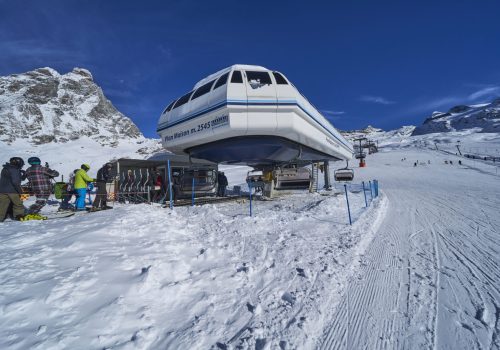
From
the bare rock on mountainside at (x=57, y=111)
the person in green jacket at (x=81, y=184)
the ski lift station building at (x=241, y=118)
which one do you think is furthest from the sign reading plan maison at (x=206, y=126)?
the bare rock on mountainside at (x=57, y=111)

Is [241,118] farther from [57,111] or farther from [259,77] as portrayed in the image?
[57,111]

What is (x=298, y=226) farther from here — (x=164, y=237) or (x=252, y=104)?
(x=252, y=104)

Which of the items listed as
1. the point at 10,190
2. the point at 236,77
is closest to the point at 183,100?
the point at 236,77

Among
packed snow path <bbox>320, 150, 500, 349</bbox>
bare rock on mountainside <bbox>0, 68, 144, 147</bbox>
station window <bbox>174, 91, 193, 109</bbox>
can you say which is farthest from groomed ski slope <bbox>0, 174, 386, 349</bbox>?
bare rock on mountainside <bbox>0, 68, 144, 147</bbox>

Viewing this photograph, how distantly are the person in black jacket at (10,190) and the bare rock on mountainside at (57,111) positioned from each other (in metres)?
104

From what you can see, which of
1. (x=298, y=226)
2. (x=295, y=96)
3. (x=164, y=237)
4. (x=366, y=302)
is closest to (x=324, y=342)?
(x=366, y=302)

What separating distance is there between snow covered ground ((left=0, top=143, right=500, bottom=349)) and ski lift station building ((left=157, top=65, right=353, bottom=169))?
4.20 m

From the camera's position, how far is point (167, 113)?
10.4m

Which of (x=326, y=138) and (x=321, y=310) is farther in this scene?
(x=326, y=138)

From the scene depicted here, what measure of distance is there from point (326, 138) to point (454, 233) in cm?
685

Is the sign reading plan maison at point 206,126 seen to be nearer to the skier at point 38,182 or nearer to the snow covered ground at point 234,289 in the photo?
the snow covered ground at point 234,289

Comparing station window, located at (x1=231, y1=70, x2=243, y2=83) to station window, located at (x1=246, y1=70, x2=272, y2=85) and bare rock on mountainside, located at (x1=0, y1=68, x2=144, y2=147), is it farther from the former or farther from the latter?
bare rock on mountainside, located at (x1=0, y1=68, x2=144, y2=147)

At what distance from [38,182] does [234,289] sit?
6.77 metres

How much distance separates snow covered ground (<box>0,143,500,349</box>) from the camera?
2.22 meters
